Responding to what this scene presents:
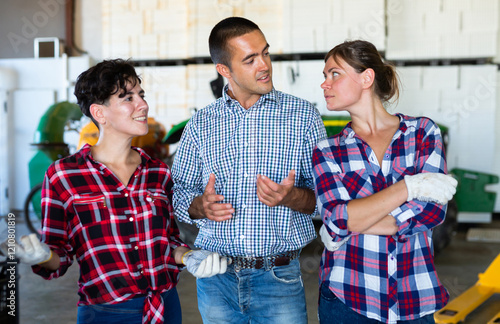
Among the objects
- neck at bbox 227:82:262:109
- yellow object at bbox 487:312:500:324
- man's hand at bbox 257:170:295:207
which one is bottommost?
yellow object at bbox 487:312:500:324

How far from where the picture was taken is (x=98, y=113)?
209 cm

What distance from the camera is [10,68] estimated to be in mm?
9570

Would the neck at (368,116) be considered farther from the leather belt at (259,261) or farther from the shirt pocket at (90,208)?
the shirt pocket at (90,208)

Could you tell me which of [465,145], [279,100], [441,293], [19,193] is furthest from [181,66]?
[441,293]

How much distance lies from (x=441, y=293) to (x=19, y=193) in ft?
31.7

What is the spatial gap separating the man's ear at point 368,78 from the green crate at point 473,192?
19.2 feet

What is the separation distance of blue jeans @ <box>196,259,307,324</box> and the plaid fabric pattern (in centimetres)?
22

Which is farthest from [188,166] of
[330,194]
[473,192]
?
[473,192]

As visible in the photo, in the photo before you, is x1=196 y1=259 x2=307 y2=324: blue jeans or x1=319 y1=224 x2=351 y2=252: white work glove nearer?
x1=319 y1=224 x2=351 y2=252: white work glove

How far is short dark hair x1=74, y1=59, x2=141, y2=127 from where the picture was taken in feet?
6.67

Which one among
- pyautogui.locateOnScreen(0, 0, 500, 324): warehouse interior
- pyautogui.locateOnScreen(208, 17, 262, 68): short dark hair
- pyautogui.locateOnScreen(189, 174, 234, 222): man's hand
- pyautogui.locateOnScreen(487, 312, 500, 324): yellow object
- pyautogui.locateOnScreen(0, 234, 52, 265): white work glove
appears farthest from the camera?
pyautogui.locateOnScreen(0, 0, 500, 324): warehouse interior

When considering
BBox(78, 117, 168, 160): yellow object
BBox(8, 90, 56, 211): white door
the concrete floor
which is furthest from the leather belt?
BBox(8, 90, 56, 211): white door

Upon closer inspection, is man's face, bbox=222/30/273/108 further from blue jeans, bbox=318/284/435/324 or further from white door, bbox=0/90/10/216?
white door, bbox=0/90/10/216

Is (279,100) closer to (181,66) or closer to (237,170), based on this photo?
(237,170)
